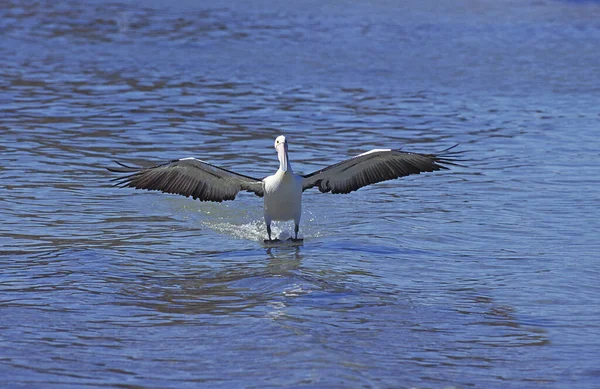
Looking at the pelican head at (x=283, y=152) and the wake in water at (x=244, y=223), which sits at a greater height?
the pelican head at (x=283, y=152)

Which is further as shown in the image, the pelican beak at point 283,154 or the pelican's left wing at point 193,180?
the pelican's left wing at point 193,180

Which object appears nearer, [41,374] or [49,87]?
[41,374]

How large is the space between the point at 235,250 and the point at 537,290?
2854 millimetres

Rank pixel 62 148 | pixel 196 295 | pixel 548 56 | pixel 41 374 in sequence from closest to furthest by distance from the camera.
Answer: pixel 41 374 → pixel 196 295 → pixel 62 148 → pixel 548 56

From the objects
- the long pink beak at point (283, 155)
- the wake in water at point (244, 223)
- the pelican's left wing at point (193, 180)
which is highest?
the long pink beak at point (283, 155)

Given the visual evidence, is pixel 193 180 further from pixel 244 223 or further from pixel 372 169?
pixel 372 169

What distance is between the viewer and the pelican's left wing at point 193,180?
952 centimetres

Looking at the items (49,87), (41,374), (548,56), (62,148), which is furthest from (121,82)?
(41,374)

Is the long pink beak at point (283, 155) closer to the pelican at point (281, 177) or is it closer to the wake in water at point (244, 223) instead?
the pelican at point (281, 177)

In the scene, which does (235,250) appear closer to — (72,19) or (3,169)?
(3,169)

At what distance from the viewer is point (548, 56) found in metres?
20.6

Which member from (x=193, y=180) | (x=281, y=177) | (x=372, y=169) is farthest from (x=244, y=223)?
(x=372, y=169)

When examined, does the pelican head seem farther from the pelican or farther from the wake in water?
the wake in water

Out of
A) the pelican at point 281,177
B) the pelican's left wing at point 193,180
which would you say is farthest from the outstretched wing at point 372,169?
the pelican's left wing at point 193,180
